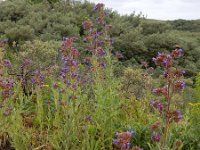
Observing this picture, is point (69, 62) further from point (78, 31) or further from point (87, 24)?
point (78, 31)

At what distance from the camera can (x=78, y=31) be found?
11984mm

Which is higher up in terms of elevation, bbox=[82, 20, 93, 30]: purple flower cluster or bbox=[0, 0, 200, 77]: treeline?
bbox=[82, 20, 93, 30]: purple flower cluster

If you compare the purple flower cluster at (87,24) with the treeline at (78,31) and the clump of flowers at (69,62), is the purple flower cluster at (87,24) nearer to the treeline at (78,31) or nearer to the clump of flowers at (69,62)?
the clump of flowers at (69,62)

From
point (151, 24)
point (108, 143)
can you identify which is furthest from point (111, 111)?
point (151, 24)

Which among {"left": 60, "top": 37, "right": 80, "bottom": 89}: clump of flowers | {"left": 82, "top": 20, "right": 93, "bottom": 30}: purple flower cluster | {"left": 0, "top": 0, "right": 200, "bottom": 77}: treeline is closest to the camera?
{"left": 60, "top": 37, "right": 80, "bottom": 89}: clump of flowers

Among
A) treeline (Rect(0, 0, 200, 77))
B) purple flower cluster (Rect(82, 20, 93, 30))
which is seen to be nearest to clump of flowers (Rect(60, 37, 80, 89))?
purple flower cluster (Rect(82, 20, 93, 30))

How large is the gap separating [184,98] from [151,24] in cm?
640

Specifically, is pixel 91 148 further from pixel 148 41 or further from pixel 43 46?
pixel 148 41

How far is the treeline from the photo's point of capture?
11.3m

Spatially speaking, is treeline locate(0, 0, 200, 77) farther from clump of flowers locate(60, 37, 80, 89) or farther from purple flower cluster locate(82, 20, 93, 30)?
clump of flowers locate(60, 37, 80, 89)

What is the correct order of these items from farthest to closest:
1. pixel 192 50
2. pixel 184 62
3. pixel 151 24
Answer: pixel 151 24, pixel 192 50, pixel 184 62

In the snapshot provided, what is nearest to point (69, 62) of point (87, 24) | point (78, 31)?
point (87, 24)

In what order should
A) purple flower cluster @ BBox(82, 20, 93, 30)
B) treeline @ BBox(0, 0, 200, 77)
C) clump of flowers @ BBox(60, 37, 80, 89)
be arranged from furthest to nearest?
treeline @ BBox(0, 0, 200, 77)
purple flower cluster @ BBox(82, 20, 93, 30)
clump of flowers @ BBox(60, 37, 80, 89)

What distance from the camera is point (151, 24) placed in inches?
562
